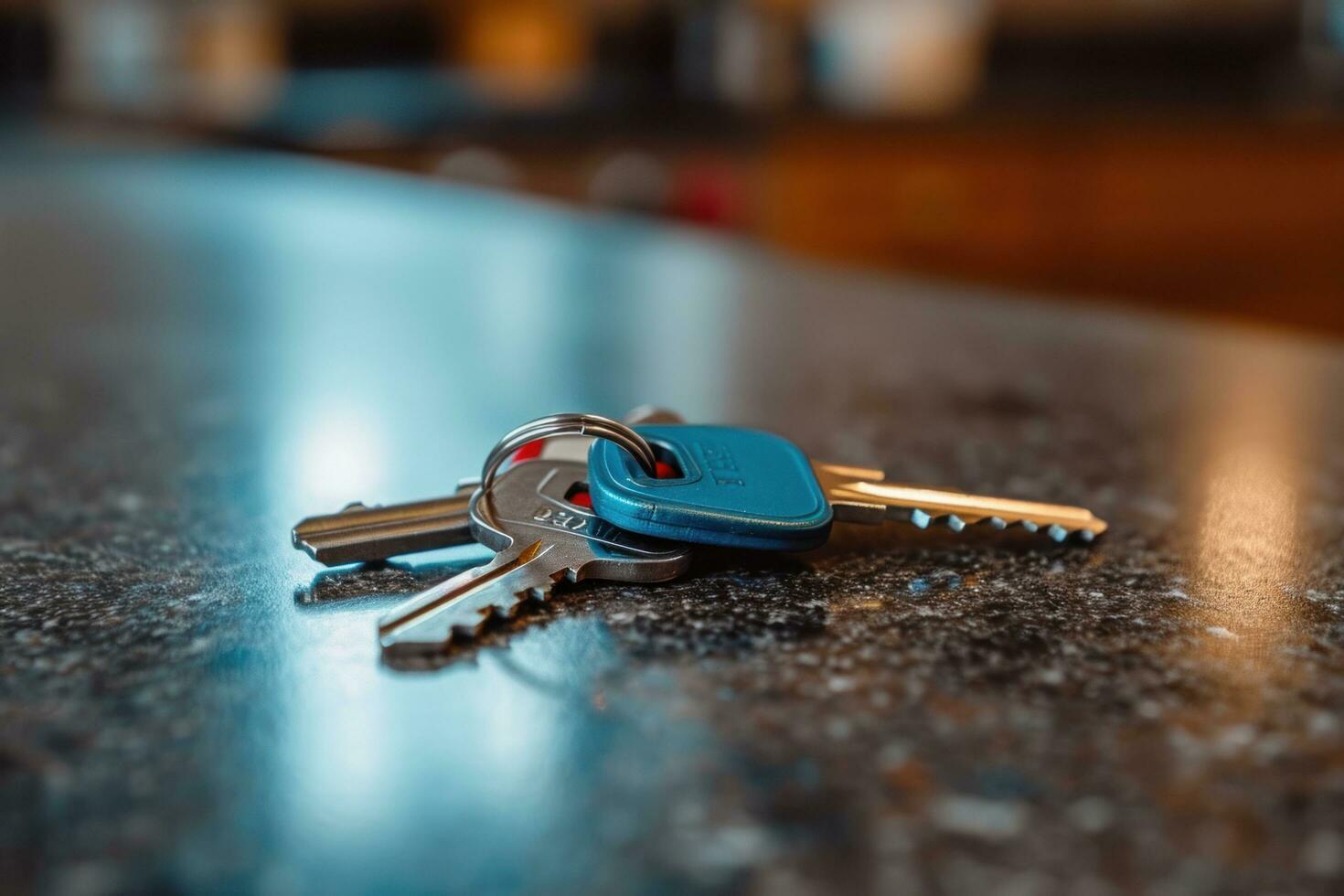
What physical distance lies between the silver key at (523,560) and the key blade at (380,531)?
0.02 meters

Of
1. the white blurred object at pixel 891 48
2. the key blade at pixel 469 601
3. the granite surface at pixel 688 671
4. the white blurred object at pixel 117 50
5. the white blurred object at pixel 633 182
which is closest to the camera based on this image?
the granite surface at pixel 688 671

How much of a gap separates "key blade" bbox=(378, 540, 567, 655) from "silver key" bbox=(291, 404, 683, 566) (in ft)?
0.15

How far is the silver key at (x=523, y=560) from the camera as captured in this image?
1.23 ft

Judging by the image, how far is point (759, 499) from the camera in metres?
0.42

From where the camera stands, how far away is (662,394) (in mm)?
876

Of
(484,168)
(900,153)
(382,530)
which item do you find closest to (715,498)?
(382,530)

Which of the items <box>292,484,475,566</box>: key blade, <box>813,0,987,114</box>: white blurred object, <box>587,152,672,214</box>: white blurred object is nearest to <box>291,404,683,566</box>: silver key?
<box>292,484,475,566</box>: key blade

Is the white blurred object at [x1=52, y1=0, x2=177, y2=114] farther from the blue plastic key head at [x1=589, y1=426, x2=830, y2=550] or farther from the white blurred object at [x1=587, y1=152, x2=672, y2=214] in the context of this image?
the blue plastic key head at [x1=589, y1=426, x2=830, y2=550]

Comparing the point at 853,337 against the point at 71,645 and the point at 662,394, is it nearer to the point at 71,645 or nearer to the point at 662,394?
the point at 662,394

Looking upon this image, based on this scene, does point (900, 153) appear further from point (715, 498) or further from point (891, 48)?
point (715, 498)

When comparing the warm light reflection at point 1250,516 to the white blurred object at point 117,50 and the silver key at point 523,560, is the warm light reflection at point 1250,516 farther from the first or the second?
the white blurred object at point 117,50

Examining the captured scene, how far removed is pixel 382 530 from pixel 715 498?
14 centimetres

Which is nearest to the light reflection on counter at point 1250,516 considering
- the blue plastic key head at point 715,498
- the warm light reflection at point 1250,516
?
the warm light reflection at point 1250,516

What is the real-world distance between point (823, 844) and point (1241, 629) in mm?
218
